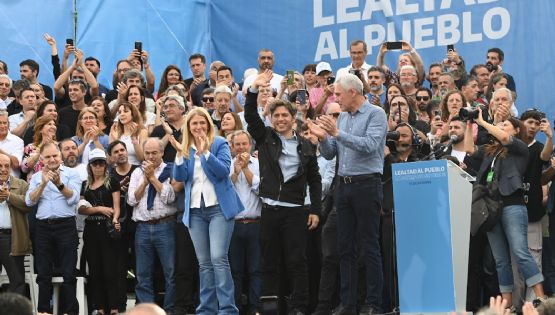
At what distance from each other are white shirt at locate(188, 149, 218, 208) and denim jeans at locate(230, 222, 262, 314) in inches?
34.1

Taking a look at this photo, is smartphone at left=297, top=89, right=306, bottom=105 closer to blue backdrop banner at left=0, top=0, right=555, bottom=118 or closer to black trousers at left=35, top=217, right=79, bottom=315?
black trousers at left=35, top=217, right=79, bottom=315

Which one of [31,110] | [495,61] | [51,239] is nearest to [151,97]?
[31,110]

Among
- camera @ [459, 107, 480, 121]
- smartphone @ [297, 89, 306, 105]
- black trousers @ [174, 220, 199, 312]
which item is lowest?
black trousers @ [174, 220, 199, 312]

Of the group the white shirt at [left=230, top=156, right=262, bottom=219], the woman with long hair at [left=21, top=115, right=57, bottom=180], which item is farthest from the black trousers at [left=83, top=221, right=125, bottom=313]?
the white shirt at [left=230, top=156, right=262, bottom=219]

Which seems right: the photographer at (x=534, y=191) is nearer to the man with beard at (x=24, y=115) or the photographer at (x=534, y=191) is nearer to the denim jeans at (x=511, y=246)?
the denim jeans at (x=511, y=246)

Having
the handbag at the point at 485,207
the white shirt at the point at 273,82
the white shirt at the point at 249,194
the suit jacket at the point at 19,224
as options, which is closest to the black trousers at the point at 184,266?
the white shirt at the point at 249,194

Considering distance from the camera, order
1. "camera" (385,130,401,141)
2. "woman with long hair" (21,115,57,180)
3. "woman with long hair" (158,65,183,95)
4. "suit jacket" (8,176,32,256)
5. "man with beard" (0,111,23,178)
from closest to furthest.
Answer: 1. "camera" (385,130,401,141)
2. "suit jacket" (8,176,32,256)
3. "woman with long hair" (21,115,57,180)
4. "man with beard" (0,111,23,178)
5. "woman with long hair" (158,65,183,95)

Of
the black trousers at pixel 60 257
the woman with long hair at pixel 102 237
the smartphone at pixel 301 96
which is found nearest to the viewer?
the smartphone at pixel 301 96

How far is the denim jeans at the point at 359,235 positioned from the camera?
10609 millimetres

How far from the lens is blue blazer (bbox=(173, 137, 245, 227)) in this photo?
36.4 ft

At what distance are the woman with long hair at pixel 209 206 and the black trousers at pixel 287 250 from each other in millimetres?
330

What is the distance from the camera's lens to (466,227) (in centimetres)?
1033

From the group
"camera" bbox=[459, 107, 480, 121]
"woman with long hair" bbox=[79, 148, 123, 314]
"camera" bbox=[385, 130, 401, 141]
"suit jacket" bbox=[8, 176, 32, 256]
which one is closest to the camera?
"camera" bbox=[459, 107, 480, 121]

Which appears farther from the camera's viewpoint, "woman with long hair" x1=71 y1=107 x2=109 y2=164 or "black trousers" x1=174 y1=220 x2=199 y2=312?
"woman with long hair" x1=71 y1=107 x2=109 y2=164
